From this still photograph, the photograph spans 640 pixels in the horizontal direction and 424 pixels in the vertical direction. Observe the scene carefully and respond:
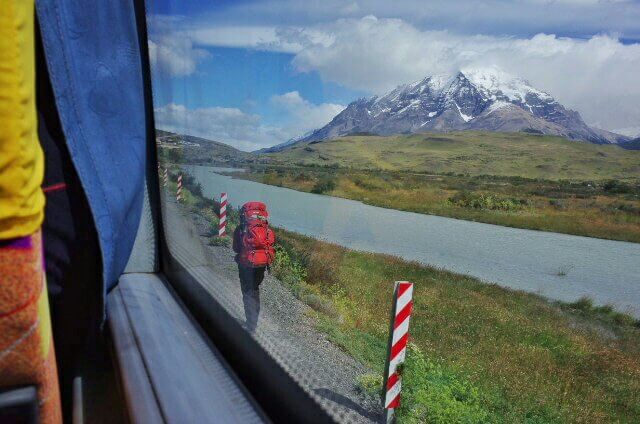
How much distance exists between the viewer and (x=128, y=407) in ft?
3.59

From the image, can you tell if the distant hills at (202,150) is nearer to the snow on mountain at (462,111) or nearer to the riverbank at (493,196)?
the riverbank at (493,196)

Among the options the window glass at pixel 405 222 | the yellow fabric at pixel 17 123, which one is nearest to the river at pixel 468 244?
the window glass at pixel 405 222

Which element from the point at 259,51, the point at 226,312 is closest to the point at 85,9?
the point at 259,51

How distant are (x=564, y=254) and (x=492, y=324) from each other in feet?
1.28

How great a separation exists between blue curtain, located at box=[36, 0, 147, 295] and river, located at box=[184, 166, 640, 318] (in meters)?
0.51

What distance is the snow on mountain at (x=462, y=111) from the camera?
1.31 metres

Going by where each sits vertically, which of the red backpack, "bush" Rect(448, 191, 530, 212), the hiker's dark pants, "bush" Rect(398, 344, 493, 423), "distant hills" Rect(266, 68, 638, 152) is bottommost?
"bush" Rect(398, 344, 493, 423)

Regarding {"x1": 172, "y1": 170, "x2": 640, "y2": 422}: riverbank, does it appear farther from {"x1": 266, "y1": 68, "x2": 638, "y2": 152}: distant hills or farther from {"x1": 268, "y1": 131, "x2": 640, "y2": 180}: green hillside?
{"x1": 266, "y1": 68, "x2": 638, "y2": 152}: distant hills

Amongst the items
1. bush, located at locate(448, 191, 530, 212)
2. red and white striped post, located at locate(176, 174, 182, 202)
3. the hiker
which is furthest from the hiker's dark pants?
bush, located at locate(448, 191, 530, 212)

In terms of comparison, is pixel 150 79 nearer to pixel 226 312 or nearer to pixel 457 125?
pixel 226 312

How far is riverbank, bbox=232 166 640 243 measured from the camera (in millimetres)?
1255

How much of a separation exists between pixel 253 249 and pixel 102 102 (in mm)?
792

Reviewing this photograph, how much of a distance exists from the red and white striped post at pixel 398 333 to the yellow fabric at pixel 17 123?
4.31 feet

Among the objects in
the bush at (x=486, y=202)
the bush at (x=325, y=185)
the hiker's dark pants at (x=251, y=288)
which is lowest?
the hiker's dark pants at (x=251, y=288)
